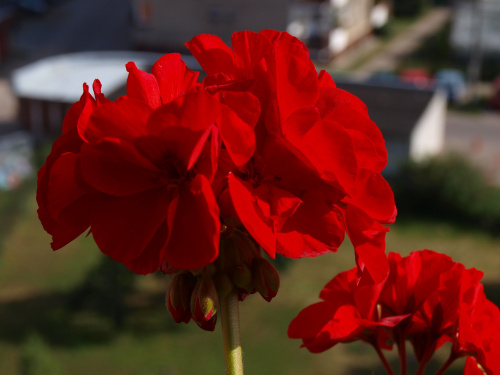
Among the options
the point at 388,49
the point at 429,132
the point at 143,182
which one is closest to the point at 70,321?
the point at 429,132

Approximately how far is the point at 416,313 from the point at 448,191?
51.4 ft

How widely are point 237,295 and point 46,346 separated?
11.3 m

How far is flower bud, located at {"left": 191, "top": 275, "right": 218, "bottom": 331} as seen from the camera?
1.22 meters

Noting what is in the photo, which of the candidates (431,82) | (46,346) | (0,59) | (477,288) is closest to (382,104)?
(431,82)

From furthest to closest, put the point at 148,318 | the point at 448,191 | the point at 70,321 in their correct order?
the point at 448,191, the point at 148,318, the point at 70,321

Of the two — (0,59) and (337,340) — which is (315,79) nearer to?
(337,340)

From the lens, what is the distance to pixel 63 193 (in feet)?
3.90

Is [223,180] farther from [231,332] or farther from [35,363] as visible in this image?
[35,363]

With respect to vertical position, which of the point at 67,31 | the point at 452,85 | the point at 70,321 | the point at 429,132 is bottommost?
the point at 70,321

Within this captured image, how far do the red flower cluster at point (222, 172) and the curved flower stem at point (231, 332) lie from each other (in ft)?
0.55

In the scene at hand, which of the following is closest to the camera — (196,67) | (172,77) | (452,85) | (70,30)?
(172,77)

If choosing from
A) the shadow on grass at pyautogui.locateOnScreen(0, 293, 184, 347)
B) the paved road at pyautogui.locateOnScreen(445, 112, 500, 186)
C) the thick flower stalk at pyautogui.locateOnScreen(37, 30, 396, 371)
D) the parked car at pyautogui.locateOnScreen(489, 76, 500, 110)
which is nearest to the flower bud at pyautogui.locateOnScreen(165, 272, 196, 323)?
the thick flower stalk at pyautogui.locateOnScreen(37, 30, 396, 371)

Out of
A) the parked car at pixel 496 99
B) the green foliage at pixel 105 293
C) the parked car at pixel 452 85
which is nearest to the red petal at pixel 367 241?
the green foliage at pixel 105 293

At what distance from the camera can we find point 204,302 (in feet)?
4.00
